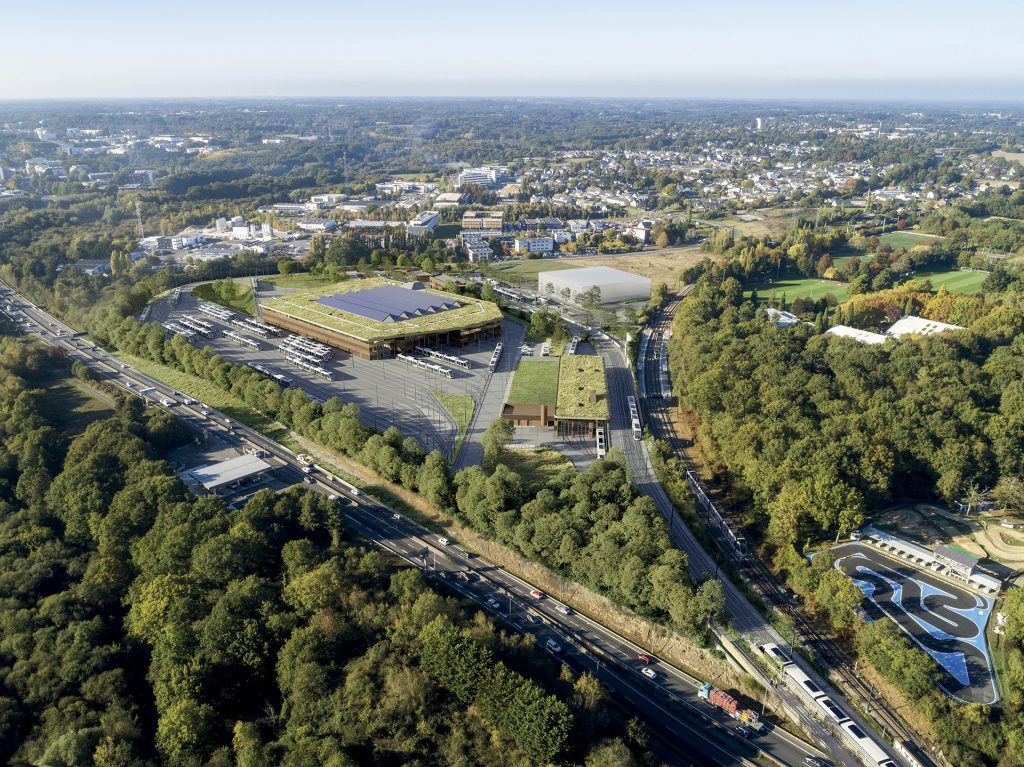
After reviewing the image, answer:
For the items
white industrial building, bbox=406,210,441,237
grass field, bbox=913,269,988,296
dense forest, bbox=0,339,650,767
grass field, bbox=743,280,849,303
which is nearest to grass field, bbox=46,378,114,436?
dense forest, bbox=0,339,650,767

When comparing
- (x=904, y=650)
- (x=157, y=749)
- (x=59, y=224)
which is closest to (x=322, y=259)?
(x=59, y=224)

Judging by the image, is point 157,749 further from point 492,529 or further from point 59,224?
point 59,224

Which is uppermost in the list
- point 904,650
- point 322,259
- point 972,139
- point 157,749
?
point 972,139

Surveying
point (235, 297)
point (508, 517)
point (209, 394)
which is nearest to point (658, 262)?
point (235, 297)

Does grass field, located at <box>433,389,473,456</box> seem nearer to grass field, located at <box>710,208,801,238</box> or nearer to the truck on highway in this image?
the truck on highway

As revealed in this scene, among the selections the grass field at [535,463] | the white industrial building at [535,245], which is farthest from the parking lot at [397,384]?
the white industrial building at [535,245]

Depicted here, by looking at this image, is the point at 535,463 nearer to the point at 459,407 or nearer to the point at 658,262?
the point at 459,407
